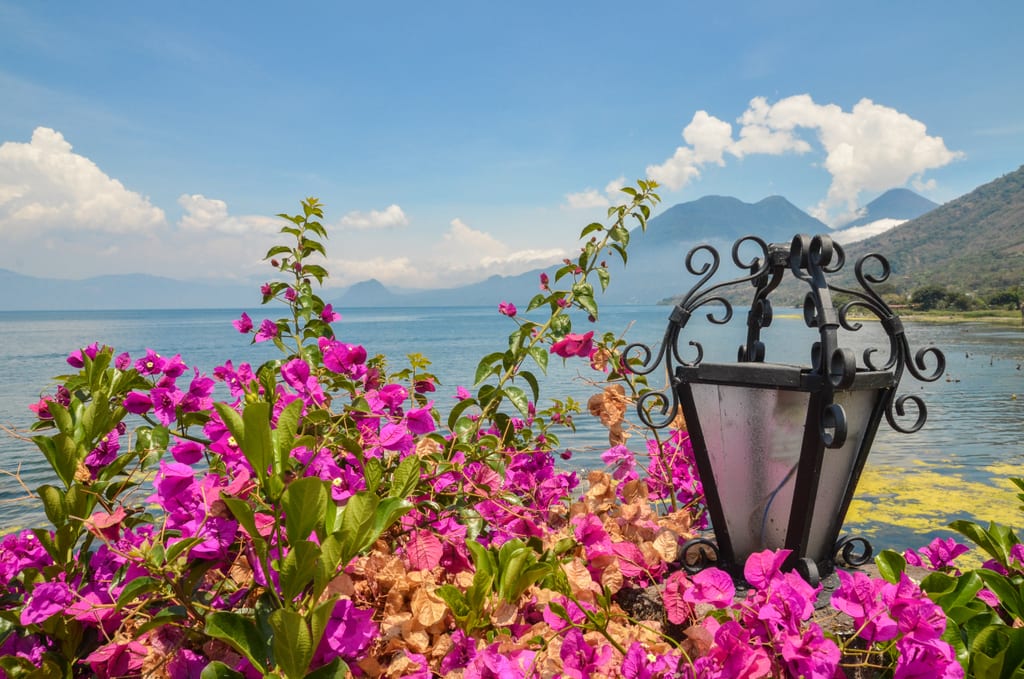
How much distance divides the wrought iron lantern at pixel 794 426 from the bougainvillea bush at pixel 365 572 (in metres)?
0.19

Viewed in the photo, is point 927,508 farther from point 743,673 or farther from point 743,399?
point 743,673

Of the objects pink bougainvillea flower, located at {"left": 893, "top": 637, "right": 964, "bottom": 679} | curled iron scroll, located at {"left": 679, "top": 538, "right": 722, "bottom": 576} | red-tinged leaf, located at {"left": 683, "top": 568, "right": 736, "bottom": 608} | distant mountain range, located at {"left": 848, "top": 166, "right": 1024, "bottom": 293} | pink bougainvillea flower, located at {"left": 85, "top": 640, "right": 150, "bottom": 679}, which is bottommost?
curled iron scroll, located at {"left": 679, "top": 538, "right": 722, "bottom": 576}

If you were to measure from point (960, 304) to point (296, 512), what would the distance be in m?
72.0

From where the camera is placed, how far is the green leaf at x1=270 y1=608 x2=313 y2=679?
879 millimetres

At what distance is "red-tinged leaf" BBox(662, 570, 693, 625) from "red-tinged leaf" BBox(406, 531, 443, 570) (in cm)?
52

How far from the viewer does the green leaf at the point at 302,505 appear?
2.96ft

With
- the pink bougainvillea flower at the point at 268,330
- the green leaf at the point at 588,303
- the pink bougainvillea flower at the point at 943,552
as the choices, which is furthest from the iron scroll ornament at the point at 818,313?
the pink bougainvillea flower at the point at 268,330

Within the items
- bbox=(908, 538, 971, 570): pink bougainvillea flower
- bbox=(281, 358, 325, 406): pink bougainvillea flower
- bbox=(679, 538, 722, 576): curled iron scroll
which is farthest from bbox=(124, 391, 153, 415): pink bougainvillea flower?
bbox=(908, 538, 971, 570): pink bougainvillea flower

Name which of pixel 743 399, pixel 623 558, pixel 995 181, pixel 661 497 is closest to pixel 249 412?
pixel 623 558

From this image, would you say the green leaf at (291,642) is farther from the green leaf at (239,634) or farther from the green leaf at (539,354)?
the green leaf at (539,354)

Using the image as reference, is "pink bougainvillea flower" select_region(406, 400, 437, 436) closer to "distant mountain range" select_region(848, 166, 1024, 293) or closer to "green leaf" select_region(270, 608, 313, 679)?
"green leaf" select_region(270, 608, 313, 679)

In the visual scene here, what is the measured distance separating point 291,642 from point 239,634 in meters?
0.16

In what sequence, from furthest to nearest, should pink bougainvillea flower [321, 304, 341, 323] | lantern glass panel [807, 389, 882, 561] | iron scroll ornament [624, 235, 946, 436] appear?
pink bougainvillea flower [321, 304, 341, 323], lantern glass panel [807, 389, 882, 561], iron scroll ornament [624, 235, 946, 436]

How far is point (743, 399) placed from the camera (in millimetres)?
1680
